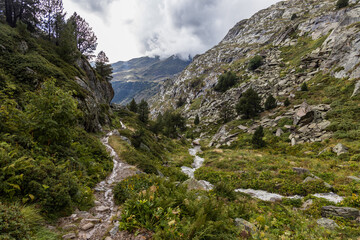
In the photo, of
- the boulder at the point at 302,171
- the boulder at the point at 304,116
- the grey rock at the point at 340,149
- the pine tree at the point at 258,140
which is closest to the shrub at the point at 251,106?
the boulder at the point at 304,116

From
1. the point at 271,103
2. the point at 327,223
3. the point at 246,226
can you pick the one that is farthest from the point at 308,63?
the point at 246,226

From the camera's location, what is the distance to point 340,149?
1733 centimetres

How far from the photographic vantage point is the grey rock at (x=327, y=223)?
7.27 m

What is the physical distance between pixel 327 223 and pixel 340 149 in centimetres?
1510

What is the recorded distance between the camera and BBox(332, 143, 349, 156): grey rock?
17094 mm

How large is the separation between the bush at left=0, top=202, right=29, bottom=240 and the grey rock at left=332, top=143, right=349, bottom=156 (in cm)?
2605

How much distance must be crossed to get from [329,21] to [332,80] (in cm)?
5200

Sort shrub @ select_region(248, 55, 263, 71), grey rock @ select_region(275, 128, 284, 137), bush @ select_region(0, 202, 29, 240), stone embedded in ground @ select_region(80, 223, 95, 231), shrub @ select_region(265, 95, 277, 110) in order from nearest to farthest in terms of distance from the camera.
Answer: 1. bush @ select_region(0, 202, 29, 240)
2. stone embedded in ground @ select_region(80, 223, 95, 231)
3. grey rock @ select_region(275, 128, 284, 137)
4. shrub @ select_region(265, 95, 277, 110)
5. shrub @ select_region(248, 55, 263, 71)

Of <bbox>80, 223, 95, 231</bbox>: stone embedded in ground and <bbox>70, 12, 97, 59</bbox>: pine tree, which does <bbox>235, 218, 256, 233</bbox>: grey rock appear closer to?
<bbox>80, 223, 95, 231</bbox>: stone embedded in ground

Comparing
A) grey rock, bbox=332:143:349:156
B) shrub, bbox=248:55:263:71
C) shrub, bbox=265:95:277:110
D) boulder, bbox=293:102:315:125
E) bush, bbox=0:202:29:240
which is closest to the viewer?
bush, bbox=0:202:29:240

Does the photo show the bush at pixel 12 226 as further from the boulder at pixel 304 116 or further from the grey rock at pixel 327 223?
the boulder at pixel 304 116

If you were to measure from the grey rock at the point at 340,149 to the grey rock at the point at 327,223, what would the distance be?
46.7 ft

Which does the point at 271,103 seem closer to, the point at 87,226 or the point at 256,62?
the point at 256,62

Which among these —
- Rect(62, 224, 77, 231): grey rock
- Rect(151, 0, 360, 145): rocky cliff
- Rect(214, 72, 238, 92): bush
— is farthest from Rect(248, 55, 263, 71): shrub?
Rect(62, 224, 77, 231): grey rock
